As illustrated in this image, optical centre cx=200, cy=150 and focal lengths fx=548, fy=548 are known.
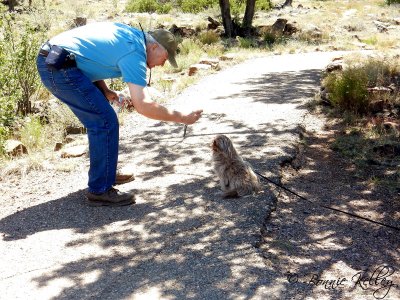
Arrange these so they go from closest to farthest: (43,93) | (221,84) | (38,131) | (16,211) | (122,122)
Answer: (16,211)
(38,131)
(122,122)
(43,93)
(221,84)

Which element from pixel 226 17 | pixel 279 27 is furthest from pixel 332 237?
pixel 279 27

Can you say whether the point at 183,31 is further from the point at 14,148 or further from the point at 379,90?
the point at 14,148

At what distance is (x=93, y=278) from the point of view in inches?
151

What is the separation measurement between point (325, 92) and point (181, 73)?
16.1 ft

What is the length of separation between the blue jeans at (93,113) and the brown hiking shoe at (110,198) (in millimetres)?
43

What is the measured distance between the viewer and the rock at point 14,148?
282 inches

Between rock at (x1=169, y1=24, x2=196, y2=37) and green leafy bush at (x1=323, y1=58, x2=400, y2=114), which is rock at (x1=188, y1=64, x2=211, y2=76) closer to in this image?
green leafy bush at (x1=323, y1=58, x2=400, y2=114)

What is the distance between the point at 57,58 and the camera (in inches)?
176

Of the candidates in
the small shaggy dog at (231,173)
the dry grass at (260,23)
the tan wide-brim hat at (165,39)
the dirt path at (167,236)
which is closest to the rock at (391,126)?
the dirt path at (167,236)

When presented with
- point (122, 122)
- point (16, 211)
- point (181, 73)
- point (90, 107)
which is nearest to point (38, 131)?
point (122, 122)

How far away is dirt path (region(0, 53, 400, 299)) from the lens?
3.69 m

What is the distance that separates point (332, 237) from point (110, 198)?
2021 millimetres

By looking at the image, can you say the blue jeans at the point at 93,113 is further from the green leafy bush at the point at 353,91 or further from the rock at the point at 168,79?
the rock at the point at 168,79

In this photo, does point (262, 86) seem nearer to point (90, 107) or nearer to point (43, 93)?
point (43, 93)
